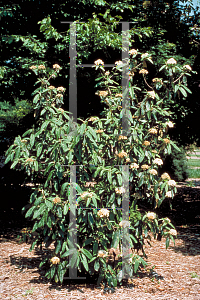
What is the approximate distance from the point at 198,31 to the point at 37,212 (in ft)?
18.6

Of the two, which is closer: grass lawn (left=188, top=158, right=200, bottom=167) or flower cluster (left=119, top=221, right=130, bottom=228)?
flower cluster (left=119, top=221, right=130, bottom=228)

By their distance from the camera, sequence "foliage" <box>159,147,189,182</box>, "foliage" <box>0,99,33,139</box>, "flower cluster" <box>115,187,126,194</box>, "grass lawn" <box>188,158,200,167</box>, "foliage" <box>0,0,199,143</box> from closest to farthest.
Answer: "flower cluster" <box>115,187,126,194</box>, "foliage" <box>0,0,199,143</box>, "foliage" <box>0,99,33,139</box>, "foliage" <box>159,147,189,182</box>, "grass lawn" <box>188,158,200,167</box>

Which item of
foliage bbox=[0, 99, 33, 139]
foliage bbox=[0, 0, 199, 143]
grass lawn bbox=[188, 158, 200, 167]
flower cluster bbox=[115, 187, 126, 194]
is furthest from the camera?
grass lawn bbox=[188, 158, 200, 167]

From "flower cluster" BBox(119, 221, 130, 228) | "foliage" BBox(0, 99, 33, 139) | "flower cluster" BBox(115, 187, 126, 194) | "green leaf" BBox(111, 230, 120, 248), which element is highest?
"foliage" BBox(0, 99, 33, 139)

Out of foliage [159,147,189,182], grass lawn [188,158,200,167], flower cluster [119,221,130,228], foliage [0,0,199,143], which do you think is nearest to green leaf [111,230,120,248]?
flower cluster [119,221,130,228]

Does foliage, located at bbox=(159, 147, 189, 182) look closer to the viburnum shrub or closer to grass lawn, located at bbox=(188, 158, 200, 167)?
grass lawn, located at bbox=(188, 158, 200, 167)

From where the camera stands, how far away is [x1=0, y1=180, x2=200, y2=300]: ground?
3.23 metres

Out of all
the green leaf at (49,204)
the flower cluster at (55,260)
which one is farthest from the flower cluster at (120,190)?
the flower cluster at (55,260)

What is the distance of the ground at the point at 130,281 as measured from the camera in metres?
3.23

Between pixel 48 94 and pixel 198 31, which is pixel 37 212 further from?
pixel 198 31

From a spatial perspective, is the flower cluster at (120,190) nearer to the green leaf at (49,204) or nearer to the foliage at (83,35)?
the green leaf at (49,204)

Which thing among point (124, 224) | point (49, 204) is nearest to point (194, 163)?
point (124, 224)

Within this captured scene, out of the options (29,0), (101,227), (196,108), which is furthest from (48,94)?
(196,108)

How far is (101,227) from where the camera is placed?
10.2ft
